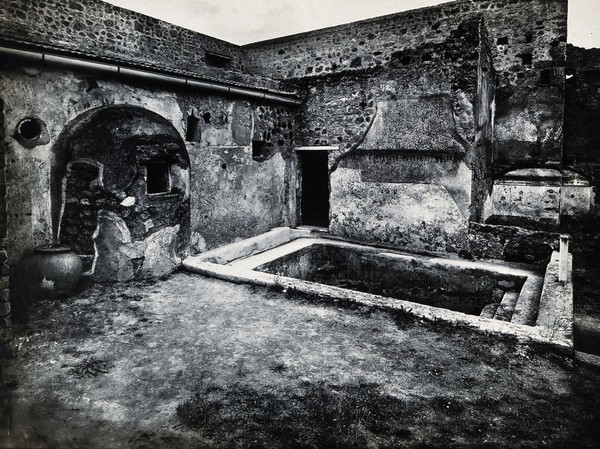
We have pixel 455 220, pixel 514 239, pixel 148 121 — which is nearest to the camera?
pixel 148 121

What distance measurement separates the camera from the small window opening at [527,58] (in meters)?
10.5

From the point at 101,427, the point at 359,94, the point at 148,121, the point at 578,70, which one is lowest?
the point at 101,427

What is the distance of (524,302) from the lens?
527 centimetres

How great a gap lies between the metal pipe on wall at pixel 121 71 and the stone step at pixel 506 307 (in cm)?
590

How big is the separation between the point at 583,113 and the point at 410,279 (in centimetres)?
825

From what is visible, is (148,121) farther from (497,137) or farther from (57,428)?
(497,137)

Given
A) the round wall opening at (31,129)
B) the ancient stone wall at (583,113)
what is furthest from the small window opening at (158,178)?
the ancient stone wall at (583,113)

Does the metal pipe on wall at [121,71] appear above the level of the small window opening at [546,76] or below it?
below

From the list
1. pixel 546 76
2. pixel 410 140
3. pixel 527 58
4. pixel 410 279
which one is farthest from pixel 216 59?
pixel 410 279

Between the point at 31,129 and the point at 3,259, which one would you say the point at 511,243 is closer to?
the point at 3,259

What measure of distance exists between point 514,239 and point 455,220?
1.10 meters

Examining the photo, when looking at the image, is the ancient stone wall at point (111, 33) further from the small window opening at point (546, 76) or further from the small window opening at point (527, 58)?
the small window opening at point (546, 76)

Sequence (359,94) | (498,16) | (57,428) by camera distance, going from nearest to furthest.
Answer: (57,428) < (359,94) < (498,16)

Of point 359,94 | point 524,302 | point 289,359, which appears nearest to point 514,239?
point 524,302
